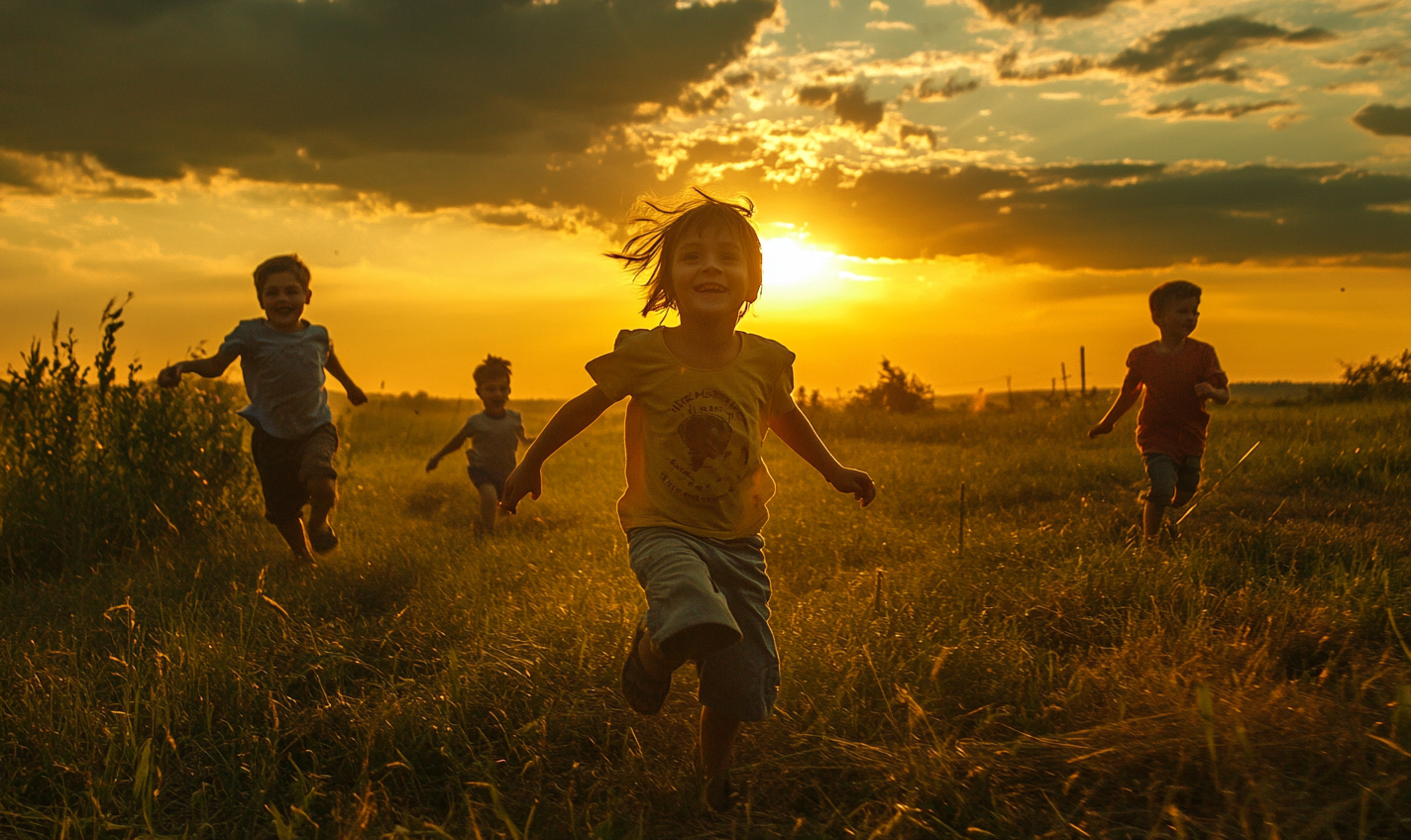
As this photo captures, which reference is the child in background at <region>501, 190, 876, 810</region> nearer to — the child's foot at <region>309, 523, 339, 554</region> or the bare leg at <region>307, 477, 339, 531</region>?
the bare leg at <region>307, 477, 339, 531</region>

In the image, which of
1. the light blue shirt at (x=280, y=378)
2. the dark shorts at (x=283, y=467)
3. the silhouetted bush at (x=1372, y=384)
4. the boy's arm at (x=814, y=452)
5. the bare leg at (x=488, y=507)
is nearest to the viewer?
the boy's arm at (x=814, y=452)

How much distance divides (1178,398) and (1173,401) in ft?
0.12

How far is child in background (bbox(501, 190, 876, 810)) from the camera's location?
284 cm

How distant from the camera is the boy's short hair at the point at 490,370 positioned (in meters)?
8.23

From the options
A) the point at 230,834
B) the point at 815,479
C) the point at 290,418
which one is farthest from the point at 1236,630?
the point at 815,479

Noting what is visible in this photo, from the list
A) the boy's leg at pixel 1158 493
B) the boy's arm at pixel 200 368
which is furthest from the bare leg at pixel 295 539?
the boy's leg at pixel 1158 493

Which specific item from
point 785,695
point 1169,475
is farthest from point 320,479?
point 1169,475

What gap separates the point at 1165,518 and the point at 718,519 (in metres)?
4.45

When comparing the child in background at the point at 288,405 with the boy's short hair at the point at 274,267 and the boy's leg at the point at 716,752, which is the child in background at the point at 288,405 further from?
the boy's leg at the point at 716,752

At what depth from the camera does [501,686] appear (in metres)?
3.47

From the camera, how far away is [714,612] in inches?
98.7

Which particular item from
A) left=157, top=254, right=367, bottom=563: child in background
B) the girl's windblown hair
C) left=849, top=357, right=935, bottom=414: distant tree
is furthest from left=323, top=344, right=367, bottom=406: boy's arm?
left=849, top=357, right=935, bottom=414: distant tree

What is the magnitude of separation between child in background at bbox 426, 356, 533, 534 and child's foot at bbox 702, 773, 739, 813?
207 inches

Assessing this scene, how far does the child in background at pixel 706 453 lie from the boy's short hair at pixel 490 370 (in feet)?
17.0
